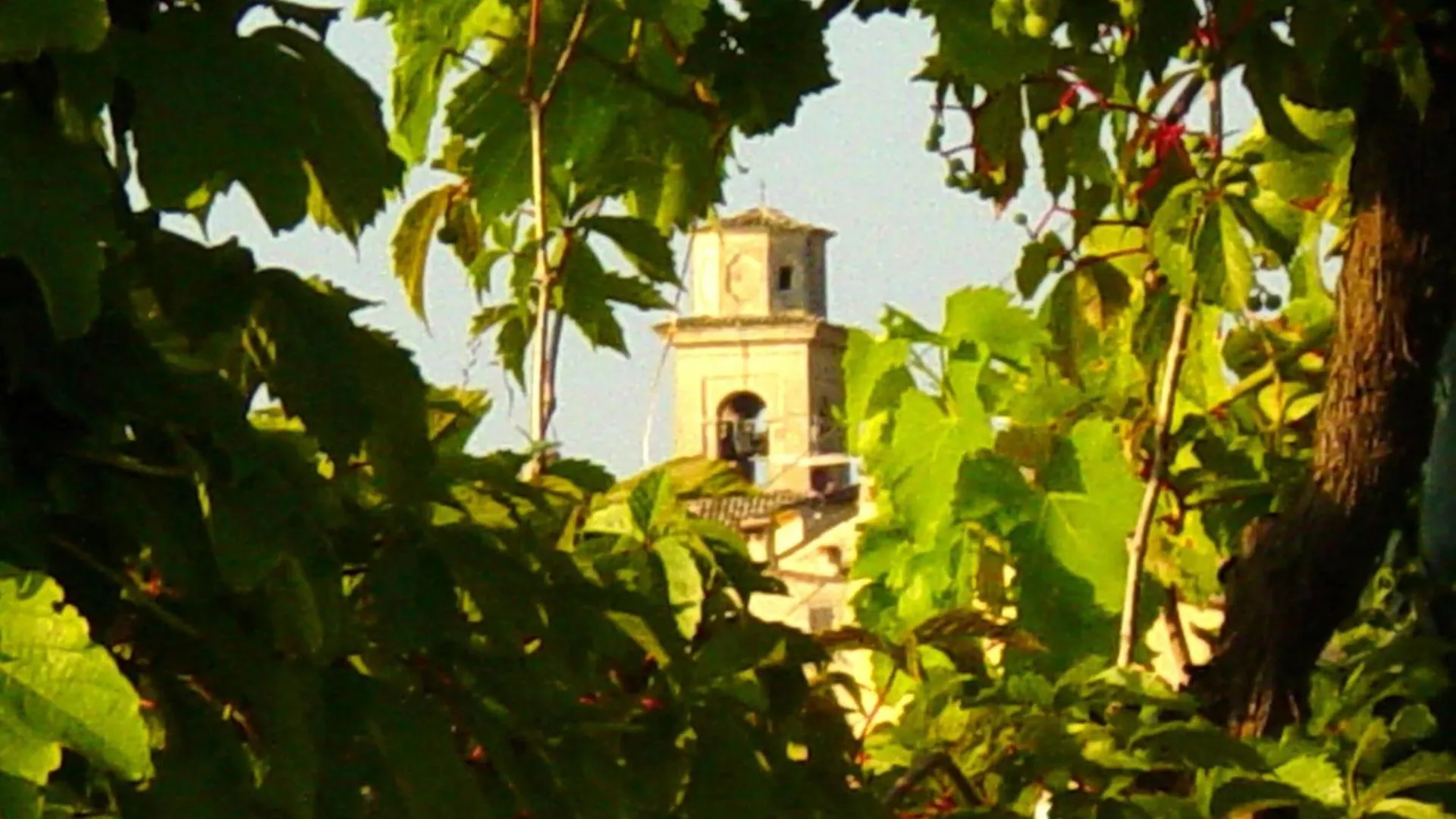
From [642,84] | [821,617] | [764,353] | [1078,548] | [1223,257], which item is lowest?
[821,617]

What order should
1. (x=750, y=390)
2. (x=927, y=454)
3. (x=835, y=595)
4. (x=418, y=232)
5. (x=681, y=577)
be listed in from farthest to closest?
(x=750, y=390)
(x=835, y=595)
(x=927, y=454)
(x=418, y=232)
(x=681, y=577)

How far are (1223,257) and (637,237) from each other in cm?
43

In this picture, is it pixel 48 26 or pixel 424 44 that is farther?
pixel 424 44

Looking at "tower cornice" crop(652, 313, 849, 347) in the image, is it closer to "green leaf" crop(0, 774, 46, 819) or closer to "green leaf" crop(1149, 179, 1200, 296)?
"green leaf" crop(1149, 179, 1200, 296)

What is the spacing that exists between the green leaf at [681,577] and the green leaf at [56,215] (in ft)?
1.88

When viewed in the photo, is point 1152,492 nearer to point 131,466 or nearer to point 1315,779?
point 1315,779

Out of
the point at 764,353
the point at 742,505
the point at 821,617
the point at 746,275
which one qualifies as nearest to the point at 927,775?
the point at 742,505

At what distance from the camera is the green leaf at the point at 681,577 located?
1.34 m

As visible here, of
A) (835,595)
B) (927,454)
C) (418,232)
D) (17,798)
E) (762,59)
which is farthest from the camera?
(835,595)

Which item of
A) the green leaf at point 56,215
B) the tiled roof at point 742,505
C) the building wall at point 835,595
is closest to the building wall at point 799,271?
the building wall at point 835,595

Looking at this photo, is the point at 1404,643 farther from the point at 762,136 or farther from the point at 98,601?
the point at 98,601

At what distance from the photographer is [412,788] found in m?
0.90

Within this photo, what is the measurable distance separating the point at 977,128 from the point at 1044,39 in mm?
357

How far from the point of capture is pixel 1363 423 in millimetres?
1714
